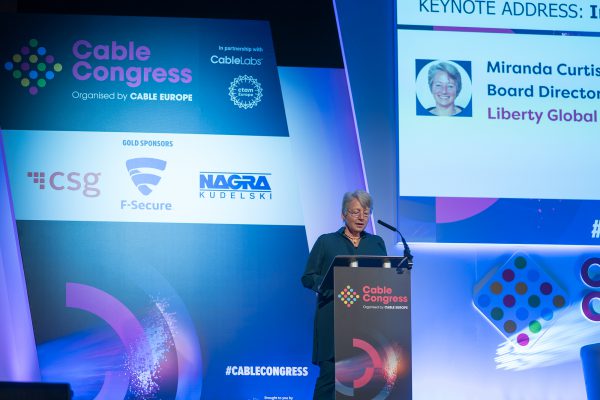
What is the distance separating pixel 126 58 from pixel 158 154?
28.1 inches

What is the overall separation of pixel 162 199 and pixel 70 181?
64 cm

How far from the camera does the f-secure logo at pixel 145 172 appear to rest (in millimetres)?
5855

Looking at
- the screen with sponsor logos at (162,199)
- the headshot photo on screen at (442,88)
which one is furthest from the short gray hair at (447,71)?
the screen with sponsor logos at (162,199)

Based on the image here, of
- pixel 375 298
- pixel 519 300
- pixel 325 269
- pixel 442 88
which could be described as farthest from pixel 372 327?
pixel 442 88

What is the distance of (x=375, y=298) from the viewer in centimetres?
410

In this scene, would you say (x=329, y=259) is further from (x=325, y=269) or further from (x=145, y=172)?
(x=145, y=172)

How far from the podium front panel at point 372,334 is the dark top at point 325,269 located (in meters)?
0.39

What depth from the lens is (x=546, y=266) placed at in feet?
19.8

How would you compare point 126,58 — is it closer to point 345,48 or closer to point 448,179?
point 345,48

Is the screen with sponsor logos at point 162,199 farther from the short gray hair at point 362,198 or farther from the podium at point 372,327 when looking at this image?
the podium at point 372,327

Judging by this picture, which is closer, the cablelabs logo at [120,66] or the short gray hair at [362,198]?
the short gray hair at [362,198]

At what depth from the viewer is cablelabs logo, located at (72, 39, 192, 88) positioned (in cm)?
592

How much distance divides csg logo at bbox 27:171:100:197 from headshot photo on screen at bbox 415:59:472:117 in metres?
2.32

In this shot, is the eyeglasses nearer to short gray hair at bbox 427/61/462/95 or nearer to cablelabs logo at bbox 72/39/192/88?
short gray hair at bbox 427/61/462/95
